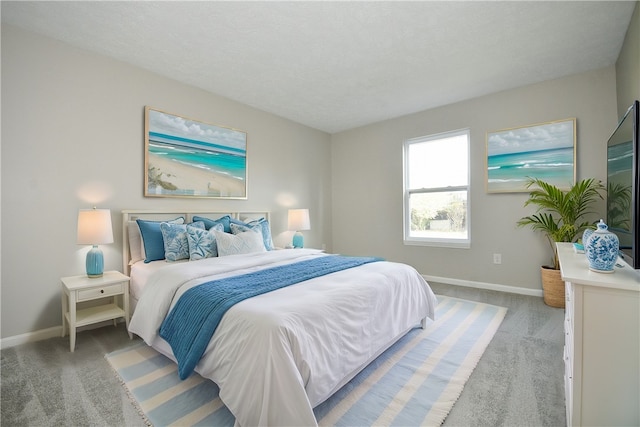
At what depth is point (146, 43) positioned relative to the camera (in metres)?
2.50

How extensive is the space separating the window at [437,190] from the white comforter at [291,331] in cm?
203

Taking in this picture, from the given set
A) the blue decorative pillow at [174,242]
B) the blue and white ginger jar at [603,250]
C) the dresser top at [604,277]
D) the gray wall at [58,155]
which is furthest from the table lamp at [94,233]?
the blue and white ginger jar at [603,250]

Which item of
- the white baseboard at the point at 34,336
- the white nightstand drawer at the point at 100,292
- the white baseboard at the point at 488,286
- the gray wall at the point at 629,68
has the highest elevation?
the gray wall at the point at 629,68

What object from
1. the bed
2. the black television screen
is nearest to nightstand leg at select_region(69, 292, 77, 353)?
the bed

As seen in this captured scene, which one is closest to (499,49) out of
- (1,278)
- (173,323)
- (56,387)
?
(173,323)

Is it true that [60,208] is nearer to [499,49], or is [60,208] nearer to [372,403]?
[372,403]

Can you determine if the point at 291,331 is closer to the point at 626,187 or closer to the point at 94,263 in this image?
the point at 626,187

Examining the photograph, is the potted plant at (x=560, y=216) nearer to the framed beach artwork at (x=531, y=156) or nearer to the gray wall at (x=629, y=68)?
the framed beach artwork at (x=531, y=156)

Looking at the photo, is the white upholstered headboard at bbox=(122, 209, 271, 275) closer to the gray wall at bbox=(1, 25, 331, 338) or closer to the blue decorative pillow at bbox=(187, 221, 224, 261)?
the gray wall at bbox=(1, 25, 331, 338)

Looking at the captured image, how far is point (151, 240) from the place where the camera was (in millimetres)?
2697

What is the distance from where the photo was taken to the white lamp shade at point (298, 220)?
13.7 feet

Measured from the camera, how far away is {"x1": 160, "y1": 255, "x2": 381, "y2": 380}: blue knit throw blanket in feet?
5.07

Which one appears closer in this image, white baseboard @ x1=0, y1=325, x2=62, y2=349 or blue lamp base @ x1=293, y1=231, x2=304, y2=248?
white baseboard @ x1=0, y1=325, x2=62, y2=349

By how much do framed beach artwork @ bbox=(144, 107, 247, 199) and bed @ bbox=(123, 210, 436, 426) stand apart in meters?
0.78
